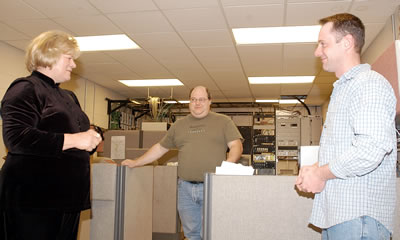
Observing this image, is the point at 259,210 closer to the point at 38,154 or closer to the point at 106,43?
the point at 38,154

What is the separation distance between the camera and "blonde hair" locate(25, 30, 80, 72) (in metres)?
1.58

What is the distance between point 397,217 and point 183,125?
1684 mm

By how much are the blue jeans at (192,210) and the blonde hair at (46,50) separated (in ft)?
4.62

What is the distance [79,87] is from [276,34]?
442cm

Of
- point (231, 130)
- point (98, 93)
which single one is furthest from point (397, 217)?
point (98, 93)

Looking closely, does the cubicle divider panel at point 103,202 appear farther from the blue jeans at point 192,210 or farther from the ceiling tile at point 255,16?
the ceiling tile at point 255,16

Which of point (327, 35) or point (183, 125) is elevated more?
point (327, 35)

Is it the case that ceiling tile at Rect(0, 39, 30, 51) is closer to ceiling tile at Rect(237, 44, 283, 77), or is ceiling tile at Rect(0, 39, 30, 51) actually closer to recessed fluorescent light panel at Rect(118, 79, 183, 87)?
recessed fluorescent light panel at Rect(118, 79, 183, 87)

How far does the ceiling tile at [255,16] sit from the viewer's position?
3.89 m

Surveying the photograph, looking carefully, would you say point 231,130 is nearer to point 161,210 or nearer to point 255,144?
point 161,210

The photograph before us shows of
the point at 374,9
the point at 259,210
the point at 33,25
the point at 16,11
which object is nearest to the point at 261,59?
the point at 374,9

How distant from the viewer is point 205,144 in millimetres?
2746

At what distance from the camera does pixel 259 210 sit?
70.3 inches

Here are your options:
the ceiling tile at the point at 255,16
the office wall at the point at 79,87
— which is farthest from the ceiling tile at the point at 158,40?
the office wall at the point at 79,87
